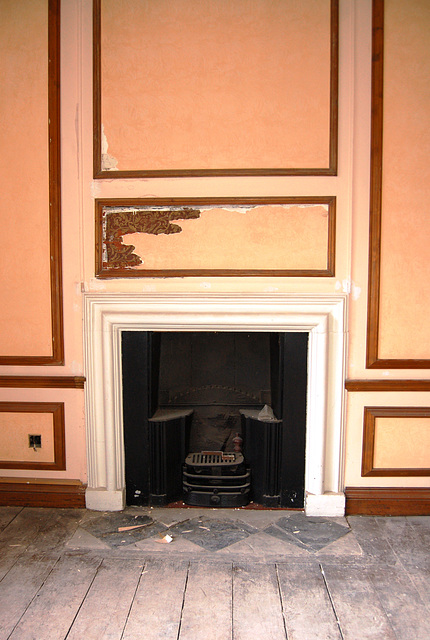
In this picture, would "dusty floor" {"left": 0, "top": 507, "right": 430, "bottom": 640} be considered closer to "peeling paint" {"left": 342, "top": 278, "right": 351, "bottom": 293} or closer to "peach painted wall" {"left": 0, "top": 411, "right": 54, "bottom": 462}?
"peach painted wall" {"left": 0, "top": 411, "right": 54, "bottom": 462}

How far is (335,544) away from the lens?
2332 millimetres

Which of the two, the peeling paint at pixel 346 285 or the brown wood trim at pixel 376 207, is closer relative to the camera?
the brown wood trim at pixel 376 207

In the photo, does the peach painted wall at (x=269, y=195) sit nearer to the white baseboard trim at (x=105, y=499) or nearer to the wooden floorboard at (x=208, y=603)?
the white baseboard trim at (x=105, y=499)

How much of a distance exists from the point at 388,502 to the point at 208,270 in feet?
5.38

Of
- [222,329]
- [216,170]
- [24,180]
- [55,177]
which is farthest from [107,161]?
[222,329]

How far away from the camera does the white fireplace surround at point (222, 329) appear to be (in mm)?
2520

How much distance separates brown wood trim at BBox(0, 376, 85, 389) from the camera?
2.63 m

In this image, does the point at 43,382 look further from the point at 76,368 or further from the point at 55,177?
the point at 55,177

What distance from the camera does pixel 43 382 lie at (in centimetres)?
265

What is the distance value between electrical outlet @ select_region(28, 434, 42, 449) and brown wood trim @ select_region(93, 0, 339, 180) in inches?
59.9

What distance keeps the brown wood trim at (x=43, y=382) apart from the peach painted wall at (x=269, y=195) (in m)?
0.04

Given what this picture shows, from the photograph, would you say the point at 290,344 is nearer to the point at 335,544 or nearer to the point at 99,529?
the point at 335,544

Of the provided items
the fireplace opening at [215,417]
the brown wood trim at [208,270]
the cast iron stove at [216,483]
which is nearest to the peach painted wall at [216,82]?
the brown wood trim at [208,270]

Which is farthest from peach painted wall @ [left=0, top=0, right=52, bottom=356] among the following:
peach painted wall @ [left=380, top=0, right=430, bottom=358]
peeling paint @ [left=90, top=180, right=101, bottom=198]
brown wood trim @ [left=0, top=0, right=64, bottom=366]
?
peach painted wall @ [left=380, top=0, right=430, bottom=358]
